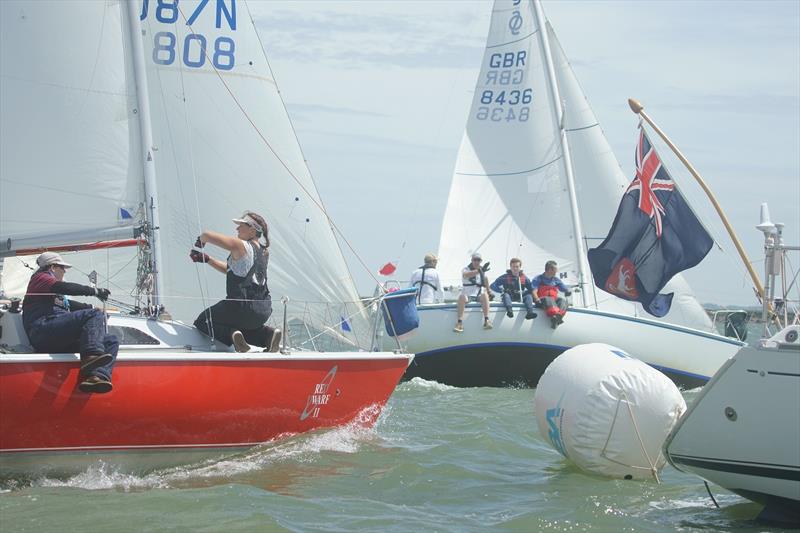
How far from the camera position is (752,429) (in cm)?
788

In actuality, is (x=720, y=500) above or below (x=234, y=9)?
below

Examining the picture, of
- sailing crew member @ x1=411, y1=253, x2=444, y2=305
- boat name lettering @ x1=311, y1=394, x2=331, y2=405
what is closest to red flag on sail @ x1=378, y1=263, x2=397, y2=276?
sailing crew member @ x1=411, y1=253, x2=444, y2=305

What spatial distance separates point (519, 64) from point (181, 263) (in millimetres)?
10762

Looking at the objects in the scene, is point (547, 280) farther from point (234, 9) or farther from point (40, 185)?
point (40, 185)

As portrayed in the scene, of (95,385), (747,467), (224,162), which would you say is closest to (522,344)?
(224,162)

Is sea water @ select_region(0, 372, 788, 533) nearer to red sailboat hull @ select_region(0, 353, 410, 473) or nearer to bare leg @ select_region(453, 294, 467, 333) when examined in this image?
red sailboat hull @ select_region(0, 353, 410, 473)

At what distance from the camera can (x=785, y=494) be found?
789 centimetres

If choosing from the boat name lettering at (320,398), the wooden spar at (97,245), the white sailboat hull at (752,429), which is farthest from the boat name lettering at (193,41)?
the white sailboat hull at (752,429)

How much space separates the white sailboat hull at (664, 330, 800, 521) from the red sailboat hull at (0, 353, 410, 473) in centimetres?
308

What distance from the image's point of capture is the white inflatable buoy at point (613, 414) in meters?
8.89

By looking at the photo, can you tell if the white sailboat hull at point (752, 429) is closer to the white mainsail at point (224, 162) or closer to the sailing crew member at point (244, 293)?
the sailing crew member at point (244, 293)

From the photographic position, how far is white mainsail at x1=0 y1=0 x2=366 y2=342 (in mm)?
10125

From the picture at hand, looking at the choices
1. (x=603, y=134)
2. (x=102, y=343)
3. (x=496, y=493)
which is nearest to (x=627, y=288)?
(x=603, y=134)

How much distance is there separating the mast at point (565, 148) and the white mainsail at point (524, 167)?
85 millimetres
